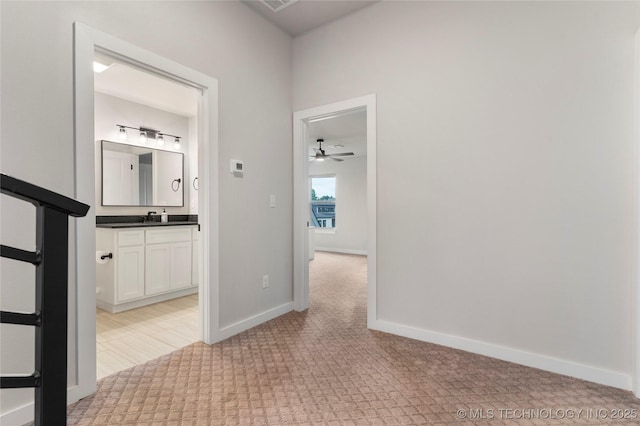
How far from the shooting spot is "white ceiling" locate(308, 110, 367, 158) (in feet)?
15.7

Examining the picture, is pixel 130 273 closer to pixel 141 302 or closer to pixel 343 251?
pixel 141 302

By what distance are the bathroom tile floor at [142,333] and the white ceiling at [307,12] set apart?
2.88m

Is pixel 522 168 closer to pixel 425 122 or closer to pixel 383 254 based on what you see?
pixel 425 122

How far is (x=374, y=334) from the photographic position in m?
2.66

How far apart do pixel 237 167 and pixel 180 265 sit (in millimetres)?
1854

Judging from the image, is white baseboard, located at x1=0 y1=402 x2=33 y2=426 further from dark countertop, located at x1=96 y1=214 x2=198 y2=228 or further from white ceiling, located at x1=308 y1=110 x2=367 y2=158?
white ceiling, located at x1=308 y1=110 x2=367 y2=158

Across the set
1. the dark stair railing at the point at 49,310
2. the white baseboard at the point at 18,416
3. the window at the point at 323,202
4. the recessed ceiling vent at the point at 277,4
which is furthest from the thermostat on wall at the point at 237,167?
the window at the point at 323,202

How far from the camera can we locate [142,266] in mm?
3451

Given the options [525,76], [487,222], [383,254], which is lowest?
[383,254]

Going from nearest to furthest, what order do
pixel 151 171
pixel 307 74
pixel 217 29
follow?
pixel 217 29, pixel 307 74, pixel 151 171

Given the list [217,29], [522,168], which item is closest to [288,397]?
[522,168]

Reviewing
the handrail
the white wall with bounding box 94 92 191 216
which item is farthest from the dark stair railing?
the white wall with bounding box 94 92 191 216

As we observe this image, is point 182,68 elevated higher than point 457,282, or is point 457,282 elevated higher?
point 182,68

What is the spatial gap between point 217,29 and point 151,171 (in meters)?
2.37
